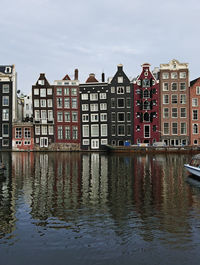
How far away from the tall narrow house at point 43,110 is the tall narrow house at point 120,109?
1928 cm

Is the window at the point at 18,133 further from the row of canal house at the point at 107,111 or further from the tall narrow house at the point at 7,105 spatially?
the tall narrow house at the point at 7,105

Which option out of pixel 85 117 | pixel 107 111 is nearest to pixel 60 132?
pixel 85 117

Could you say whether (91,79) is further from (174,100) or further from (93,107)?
(174,100)

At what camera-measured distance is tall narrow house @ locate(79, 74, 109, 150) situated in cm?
9094

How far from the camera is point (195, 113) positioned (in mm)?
88438

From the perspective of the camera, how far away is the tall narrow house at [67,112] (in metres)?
91.3

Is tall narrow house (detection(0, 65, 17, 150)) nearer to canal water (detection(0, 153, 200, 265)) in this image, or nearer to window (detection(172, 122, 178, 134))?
window (detection(172, 122, 178, 134))

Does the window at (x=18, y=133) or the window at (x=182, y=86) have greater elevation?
the window at (x=182, y=86)

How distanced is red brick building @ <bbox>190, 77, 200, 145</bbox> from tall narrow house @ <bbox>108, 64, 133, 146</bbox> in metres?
18.8

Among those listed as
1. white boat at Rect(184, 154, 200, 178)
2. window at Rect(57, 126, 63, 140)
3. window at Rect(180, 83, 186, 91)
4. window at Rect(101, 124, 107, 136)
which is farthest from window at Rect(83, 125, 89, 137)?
white boat at Rect(184, 154, 200, 178)

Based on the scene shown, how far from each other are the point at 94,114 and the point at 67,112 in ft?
29.2

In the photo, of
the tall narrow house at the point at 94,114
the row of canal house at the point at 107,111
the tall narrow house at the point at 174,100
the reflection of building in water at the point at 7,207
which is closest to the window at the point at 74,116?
the row of canal house at the point at 107,111

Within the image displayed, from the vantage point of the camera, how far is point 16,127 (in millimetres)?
90625

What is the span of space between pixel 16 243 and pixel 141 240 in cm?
615
